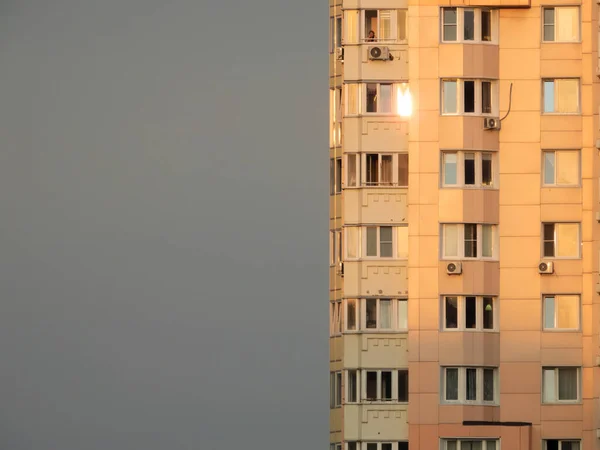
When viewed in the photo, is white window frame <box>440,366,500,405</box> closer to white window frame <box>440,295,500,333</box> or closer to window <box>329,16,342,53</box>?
white window frame <box>440,295,500,333</box>

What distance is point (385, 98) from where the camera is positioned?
70.9 metres

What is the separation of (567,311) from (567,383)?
9.27 ft

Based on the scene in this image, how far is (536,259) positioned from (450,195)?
4.22m

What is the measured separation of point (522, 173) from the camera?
230ft

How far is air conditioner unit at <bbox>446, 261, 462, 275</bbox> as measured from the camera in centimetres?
6938

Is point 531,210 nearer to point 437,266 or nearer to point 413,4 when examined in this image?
point 437,266

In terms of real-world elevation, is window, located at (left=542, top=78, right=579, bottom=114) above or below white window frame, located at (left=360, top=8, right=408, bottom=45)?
below

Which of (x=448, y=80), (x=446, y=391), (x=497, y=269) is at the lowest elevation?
(x=446, y=391)

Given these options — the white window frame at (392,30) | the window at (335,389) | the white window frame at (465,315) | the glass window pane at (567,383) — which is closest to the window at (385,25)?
the white window frame at (392,30)

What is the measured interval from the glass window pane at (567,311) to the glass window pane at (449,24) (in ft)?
36.8

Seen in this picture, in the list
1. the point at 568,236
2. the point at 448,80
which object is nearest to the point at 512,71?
the point at 448,80

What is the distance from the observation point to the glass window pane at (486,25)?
70.9 meters

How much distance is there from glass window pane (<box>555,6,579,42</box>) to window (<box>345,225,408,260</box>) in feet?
32.4

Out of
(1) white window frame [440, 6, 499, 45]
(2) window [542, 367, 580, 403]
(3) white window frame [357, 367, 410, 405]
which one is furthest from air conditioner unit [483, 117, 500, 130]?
(3) white window frame [357, 367, 410, 405]
